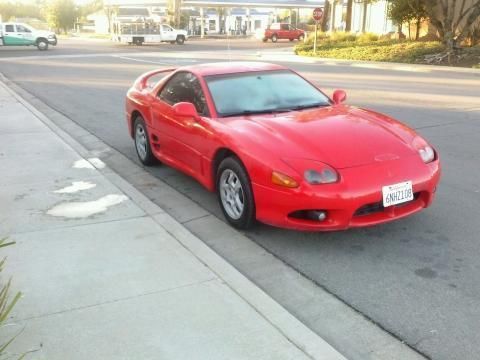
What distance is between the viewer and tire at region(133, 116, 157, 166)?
6719mm

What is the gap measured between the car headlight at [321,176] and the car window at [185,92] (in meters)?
1.52

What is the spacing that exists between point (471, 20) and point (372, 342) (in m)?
22.2

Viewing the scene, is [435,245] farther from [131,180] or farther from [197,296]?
[131,180]

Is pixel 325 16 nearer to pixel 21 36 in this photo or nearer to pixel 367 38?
pixel 367 38

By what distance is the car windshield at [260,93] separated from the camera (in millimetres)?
5234

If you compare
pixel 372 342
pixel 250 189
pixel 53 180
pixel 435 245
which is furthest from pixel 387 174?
pixel 53 180

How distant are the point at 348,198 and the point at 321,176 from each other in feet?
0.87

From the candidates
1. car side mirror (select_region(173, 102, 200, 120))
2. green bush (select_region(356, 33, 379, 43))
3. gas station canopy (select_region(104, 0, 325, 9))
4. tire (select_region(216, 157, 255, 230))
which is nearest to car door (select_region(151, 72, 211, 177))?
car side mirror (select_region(173, 102, 200, 120))

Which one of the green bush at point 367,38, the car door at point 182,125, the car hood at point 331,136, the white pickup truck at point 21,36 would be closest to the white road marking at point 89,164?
the car door at point 182,125

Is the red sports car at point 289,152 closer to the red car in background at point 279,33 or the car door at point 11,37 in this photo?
the car door at point 11,37

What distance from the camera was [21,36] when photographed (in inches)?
1422

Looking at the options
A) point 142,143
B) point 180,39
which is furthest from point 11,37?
point 142,143

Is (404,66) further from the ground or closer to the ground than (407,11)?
closer to the ground

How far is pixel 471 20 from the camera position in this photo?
2206 centimetres
